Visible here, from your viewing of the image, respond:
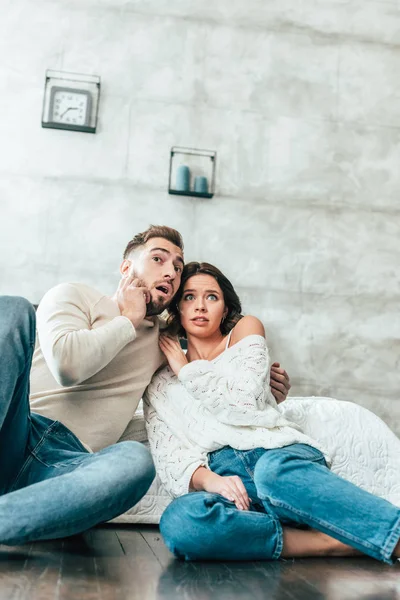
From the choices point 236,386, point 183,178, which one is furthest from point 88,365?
point 183,178

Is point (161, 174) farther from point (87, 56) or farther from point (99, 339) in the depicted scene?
point (99, 339)

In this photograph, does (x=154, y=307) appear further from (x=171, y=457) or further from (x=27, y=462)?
(x=27, y=462)

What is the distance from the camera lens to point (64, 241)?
372cm

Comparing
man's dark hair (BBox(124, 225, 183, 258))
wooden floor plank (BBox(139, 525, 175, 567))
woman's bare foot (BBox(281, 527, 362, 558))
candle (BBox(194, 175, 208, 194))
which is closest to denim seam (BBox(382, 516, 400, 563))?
woman's bare foot (BBox(281, 527, 362, 558))

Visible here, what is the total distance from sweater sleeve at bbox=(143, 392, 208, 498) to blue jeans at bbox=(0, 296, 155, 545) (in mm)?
250

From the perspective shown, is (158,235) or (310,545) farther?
(158,235)

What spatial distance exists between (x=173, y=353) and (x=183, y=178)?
2.09m

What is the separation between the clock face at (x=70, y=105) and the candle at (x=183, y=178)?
62 cm

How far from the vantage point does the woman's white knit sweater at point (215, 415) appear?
166 centimetres

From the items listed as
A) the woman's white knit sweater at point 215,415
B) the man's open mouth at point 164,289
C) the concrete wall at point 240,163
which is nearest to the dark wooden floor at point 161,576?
the woman's white knit sweater at point 215,415

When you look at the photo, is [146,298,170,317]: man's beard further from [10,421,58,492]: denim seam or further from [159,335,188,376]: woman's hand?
[10,421,58,492]: denim seam

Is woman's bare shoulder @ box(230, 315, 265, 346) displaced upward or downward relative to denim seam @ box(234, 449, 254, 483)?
upward

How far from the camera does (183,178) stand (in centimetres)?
378

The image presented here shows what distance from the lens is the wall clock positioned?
3.75 metres
